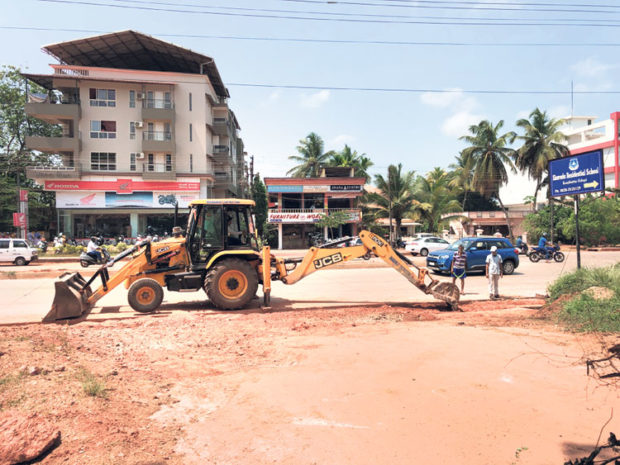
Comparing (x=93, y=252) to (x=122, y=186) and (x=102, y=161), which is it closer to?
(x=122, y=186)

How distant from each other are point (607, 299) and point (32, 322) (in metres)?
12.1

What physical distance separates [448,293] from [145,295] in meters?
7.34

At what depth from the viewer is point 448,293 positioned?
9.91 m

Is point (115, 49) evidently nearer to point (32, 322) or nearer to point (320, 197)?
point (320, 197)

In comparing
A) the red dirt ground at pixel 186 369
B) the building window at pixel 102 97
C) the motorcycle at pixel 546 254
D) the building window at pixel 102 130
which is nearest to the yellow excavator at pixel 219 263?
the red dirt ground at pixel 186 369

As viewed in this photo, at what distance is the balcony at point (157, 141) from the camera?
118 feet

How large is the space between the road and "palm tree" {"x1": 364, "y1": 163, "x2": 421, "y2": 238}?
19.3 metres

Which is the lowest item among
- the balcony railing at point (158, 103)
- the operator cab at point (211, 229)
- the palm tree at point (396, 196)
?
the operator cab at point (211, 229)

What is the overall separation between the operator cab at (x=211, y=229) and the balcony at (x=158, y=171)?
2790 centimetres

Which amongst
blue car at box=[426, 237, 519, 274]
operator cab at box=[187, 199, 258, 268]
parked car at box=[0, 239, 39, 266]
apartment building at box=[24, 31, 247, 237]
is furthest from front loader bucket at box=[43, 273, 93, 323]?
apartment building at box=[24, 31, 247, 237]

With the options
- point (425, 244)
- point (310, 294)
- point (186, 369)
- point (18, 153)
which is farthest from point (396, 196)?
point (18, 153)

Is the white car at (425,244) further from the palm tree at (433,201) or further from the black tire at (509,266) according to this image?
the black tire at (509,266)

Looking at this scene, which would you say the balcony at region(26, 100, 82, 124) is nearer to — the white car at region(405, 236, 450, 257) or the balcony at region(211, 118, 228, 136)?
the balcony at region(211, 118, 228, 136)

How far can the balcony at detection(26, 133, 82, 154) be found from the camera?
3484cm
